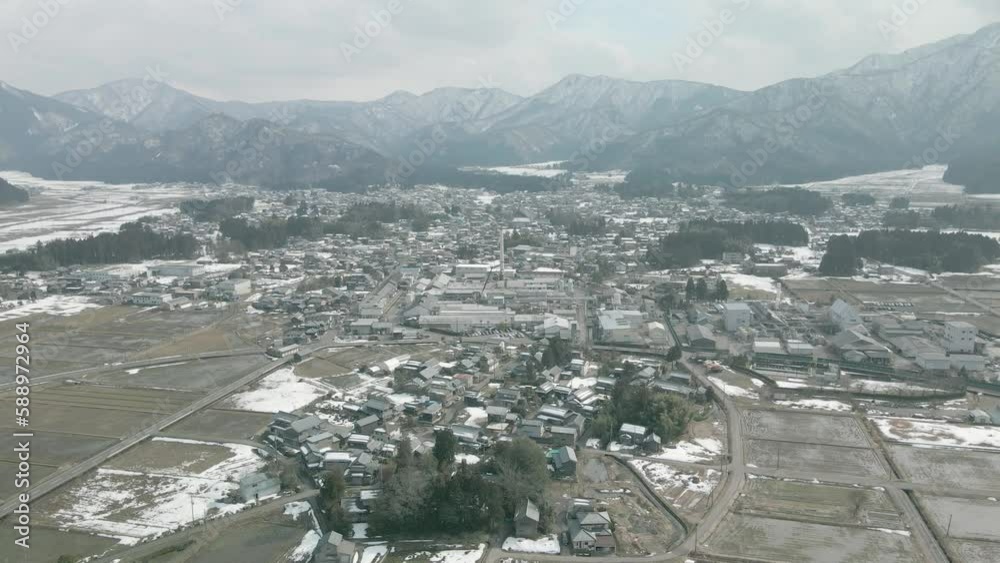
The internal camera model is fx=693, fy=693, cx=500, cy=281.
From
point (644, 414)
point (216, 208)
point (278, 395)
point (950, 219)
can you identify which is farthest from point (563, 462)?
point (216, 208)

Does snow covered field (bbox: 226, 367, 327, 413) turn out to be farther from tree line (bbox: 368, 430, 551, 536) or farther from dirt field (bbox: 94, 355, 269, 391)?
tree line (bbox: 368, 430, 551, 536)

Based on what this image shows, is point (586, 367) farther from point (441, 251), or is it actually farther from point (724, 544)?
point (441, 251)

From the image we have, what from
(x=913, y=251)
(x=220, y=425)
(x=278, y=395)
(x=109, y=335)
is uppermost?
(x=913, y=251)

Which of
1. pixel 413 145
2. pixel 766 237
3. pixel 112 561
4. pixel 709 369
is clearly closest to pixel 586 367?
pixel 709 369

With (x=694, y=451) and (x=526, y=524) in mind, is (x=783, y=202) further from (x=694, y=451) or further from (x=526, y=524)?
(x=526, y=524)

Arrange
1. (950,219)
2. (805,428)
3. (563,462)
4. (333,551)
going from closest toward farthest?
(333,551)
(563,462)
(805,428)
(950,219)

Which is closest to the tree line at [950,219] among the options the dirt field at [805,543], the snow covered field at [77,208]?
the dirt field at [805,543]

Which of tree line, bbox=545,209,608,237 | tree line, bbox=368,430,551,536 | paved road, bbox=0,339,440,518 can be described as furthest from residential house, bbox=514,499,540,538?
tree line, bbox=545,209,608,237
